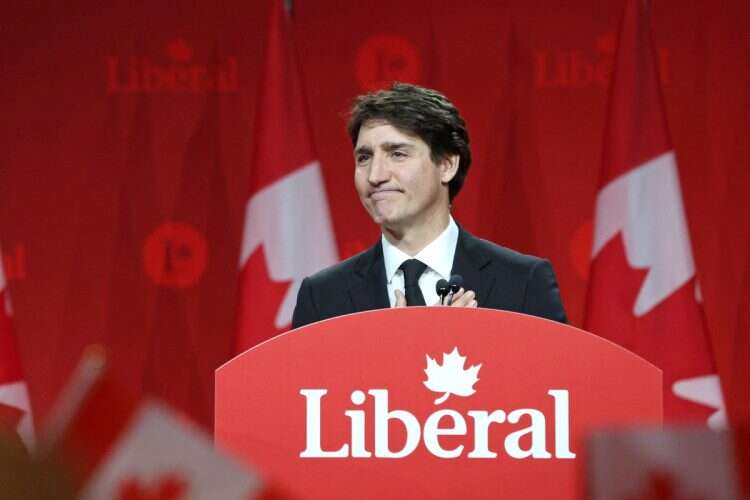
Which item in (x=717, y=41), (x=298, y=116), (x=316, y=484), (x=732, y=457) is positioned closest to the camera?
(x=732, y=457)

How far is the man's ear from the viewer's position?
1.82 metres

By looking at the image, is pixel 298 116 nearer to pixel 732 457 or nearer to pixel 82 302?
pixel 82 302

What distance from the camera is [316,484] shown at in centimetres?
88

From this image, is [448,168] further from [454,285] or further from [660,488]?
[660,488]

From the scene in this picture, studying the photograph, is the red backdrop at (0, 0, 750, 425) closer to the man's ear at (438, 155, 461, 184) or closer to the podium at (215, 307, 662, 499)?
the man's ear at (438, 155, 461, 184)

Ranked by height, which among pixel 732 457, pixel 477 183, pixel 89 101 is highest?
pixel 89 101

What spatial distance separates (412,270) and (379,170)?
0.80 feet

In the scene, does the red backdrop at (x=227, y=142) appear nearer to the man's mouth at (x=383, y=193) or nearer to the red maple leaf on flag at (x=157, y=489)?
the man's mouth at (x=383, y=193)

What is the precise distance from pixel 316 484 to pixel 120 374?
2.61 m

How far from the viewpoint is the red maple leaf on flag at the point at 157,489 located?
1.38ft

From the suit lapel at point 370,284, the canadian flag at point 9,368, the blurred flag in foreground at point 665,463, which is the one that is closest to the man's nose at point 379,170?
the suit lapel at point 370,284

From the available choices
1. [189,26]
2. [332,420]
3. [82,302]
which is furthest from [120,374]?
[332,420]

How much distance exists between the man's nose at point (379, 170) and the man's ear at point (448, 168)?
0.12 meters

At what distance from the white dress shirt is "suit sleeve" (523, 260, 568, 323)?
12cm
